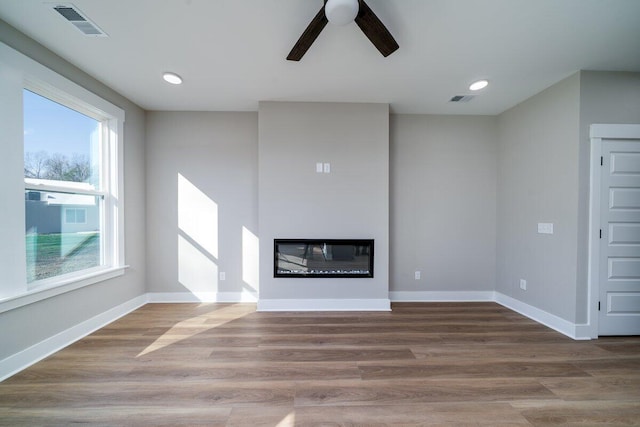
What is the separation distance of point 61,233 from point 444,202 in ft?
14.8

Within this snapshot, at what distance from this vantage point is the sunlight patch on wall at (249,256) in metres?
3.54

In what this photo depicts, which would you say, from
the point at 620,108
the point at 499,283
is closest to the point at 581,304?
the point at 499,283

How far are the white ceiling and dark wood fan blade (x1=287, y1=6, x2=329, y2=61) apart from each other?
0.20 meters

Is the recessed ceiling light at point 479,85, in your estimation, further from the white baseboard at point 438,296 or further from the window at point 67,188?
the window at point 67,188

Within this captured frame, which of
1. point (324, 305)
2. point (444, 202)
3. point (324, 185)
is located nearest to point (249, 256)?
point (324, 305)

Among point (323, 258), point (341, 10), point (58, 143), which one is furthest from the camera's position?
point (323, 258)

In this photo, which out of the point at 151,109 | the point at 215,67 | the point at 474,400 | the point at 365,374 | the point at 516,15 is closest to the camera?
the point at 474,400

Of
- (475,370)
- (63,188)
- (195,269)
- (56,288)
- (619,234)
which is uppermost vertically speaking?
(63,188)

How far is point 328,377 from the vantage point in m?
1.90

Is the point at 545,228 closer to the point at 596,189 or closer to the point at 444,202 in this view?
the point at 596,189

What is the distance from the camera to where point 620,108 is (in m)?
2.53

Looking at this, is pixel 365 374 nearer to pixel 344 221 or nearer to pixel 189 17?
pixel 344 221

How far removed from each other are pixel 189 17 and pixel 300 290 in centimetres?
289

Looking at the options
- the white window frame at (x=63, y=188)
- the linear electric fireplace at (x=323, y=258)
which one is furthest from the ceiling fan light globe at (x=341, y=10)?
the white window frame at (x=63, y=188)
